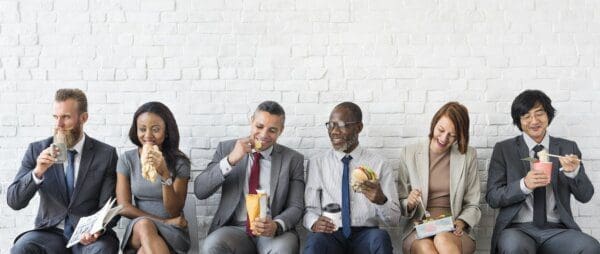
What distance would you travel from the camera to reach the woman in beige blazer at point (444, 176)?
495cm

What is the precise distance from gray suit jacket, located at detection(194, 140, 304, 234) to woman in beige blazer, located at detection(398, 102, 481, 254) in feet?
2.36

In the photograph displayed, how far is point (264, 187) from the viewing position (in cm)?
504

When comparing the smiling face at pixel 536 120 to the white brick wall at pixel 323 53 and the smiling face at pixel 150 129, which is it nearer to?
the white brick wall at pixel 323 53

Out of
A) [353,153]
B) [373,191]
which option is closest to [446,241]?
[373,191]

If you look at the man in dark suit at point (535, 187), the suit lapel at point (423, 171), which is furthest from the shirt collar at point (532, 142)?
the suit lapel at point (423, 171)

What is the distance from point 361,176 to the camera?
4.67m

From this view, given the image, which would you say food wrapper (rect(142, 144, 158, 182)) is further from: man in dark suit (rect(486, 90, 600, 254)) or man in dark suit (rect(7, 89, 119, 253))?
man in dark suit (rect(486, 90, 600, 254))

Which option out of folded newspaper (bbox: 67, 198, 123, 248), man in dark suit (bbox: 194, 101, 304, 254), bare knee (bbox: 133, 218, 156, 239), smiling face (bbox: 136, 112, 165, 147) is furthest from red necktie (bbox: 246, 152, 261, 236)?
folded newspaper (bbox: 67, 198, 123, 248)

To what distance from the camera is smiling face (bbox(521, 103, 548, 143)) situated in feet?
16.4

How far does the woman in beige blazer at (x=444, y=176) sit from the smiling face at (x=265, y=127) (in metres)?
0.93

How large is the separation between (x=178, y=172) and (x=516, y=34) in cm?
265

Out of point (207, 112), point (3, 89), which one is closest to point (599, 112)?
point (207, 112)

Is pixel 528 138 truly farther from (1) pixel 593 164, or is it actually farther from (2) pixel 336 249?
(2) pixel 336 249

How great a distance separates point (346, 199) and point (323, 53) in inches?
45.9
